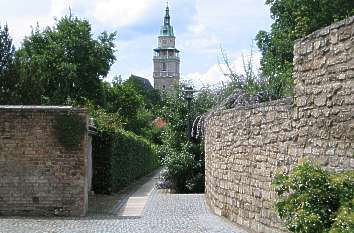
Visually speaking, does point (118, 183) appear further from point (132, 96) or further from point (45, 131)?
point (132, 96)

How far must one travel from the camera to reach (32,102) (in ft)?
93.7

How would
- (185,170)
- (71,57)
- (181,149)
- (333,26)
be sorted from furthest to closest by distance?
(71,57)
(181,149)
(185,170)
(333,26)

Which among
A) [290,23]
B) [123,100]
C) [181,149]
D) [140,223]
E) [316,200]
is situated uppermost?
[290,23]

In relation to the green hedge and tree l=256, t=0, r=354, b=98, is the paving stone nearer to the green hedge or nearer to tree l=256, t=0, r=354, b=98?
the green hedge

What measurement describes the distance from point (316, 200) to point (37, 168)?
9.20 meters

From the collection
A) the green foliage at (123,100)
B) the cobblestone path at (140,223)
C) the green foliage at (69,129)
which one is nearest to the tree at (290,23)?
the cobblestone path at (140,223)

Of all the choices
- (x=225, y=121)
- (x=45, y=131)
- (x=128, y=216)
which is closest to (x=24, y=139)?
(x=45, y=131)

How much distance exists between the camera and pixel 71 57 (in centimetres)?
3962

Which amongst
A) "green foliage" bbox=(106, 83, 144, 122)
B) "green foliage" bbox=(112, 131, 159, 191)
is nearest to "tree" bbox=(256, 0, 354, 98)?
"green foliage" bbox=(112, 131, 159, 191)

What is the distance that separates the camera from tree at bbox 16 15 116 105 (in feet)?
125

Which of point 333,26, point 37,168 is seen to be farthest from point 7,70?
point 333,26

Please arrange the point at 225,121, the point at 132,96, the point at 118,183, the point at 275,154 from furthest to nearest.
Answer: the point at 132,96 → the point at 118,183 → the point at 225,121 → the point at 275,154

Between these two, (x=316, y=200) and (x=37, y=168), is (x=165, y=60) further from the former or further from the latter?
(x=316, y=200)

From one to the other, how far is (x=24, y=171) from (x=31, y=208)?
87 centimetres
